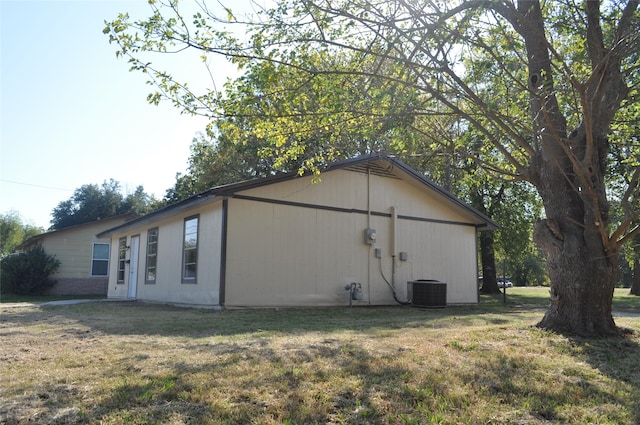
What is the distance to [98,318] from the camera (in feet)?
28.7

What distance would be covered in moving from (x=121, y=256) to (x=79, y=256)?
213 inches

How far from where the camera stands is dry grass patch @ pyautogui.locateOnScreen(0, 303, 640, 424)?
3170mm

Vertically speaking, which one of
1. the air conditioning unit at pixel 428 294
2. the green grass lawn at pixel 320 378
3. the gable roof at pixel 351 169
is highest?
the gable roof at pixel 351 169

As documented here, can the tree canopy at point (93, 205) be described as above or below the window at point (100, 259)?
above

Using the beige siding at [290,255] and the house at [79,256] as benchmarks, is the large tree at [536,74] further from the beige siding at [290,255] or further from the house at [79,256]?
the house at [79,256]

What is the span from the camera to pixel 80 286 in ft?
72.3

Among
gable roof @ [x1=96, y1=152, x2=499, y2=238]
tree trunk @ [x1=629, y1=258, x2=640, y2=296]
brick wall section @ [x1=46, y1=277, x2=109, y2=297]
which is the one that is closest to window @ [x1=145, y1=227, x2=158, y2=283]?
gable roof @ [x1=96, y1=152, x2=499, y2=238]

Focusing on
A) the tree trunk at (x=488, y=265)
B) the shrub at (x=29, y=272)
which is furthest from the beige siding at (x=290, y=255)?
the shrub at (x=29, y=272)

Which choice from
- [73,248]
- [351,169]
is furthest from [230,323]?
[73,248]

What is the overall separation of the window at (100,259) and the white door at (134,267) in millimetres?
6625

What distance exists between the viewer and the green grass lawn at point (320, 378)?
10.4ft

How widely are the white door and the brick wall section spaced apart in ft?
19.8

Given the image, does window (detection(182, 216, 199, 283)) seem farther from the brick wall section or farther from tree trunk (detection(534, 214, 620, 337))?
the brick wall section

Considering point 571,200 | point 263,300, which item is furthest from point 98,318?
point 571,200
